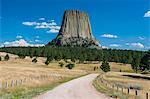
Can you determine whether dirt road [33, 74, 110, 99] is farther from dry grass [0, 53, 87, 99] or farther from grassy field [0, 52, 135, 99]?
dry grass [0, 53, 87, 99]

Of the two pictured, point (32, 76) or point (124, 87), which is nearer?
point (124, 87)

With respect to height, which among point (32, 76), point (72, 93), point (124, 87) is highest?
point (72, 93)

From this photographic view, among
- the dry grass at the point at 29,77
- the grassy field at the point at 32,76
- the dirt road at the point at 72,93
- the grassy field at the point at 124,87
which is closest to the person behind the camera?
the dirt road at the point at 72,93

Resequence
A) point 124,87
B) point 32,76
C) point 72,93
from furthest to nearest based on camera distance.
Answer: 1. point 32,76
2. point 124,87
3. point 72,93

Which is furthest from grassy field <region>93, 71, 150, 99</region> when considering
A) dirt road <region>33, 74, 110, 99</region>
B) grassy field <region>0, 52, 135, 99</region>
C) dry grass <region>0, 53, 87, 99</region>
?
dry grass <region>0, 53, 87, 99</region>

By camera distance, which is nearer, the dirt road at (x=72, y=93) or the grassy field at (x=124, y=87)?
the dirt road at (x=72, y=93)

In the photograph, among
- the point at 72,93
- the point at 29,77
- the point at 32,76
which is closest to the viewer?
the point at 72,93

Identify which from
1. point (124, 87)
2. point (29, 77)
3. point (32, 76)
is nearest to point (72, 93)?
point (124, 87)

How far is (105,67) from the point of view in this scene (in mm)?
146000

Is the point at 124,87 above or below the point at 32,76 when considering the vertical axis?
below

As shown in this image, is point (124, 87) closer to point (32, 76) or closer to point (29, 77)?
point (29, 77)

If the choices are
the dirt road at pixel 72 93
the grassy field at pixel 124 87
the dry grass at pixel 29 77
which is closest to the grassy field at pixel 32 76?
the dry grass at pixel 29 77

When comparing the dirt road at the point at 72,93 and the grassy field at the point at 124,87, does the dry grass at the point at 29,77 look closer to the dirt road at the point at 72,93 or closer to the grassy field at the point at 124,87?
the dirt road at the point at 72,93

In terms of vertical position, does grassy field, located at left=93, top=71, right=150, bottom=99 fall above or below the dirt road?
below
